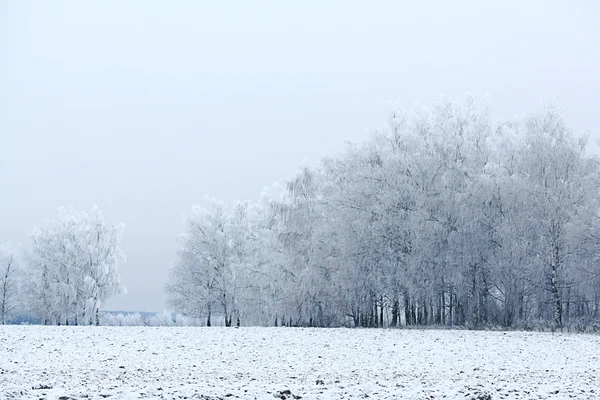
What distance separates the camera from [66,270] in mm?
59188

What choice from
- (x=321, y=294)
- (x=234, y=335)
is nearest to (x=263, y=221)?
(x=321, y=294)

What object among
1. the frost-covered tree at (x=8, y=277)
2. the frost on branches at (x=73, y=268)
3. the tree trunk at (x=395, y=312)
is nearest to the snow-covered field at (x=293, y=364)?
the tree trunk at (x=395, y=312)

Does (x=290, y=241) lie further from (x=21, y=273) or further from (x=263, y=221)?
(x=21, y=273)

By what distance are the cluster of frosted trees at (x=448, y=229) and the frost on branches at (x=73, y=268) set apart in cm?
1829

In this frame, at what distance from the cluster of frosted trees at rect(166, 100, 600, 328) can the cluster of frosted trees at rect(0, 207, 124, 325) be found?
18.4m

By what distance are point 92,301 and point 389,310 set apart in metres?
27.2

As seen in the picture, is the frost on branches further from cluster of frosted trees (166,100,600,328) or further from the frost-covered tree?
cluster of frosted trees (166,100,600,328)

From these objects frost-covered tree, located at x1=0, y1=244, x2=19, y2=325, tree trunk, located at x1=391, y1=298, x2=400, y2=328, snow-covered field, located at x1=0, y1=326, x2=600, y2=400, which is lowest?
snow-covered field, located at x1=0, y1=326, x2=600, y2=400

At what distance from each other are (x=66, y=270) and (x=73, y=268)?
2.25 ft

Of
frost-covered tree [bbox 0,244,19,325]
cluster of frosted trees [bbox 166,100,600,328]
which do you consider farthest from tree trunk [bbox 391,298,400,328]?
frost-covered tree [bbox 0,244,19,325]

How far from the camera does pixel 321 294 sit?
4484cm

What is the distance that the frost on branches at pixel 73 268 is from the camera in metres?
57.9

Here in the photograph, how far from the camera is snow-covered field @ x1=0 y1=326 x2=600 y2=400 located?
49.4ft

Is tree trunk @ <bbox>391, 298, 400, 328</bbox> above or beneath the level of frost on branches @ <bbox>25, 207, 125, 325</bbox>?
beneath
